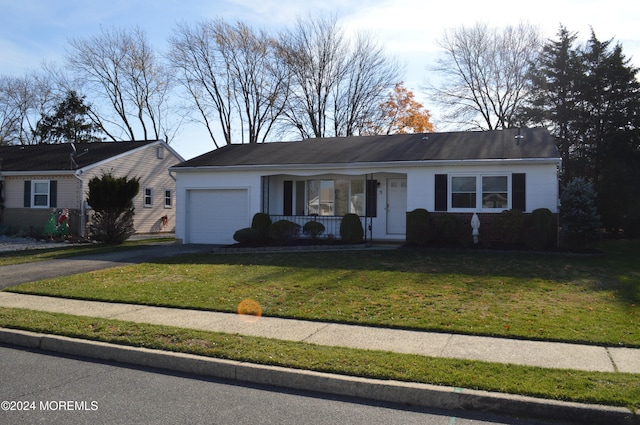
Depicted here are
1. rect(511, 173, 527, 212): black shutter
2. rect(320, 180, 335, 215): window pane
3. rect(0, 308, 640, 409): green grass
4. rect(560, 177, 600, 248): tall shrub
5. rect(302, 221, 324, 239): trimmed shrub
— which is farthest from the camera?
rect(320, 180, 335, 215): window pane

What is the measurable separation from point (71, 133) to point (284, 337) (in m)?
41.6

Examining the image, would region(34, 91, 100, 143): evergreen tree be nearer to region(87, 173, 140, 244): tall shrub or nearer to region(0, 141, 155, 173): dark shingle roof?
region(0, 141, 155, 173): dark shingle roof

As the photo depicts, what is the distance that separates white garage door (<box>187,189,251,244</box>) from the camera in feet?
64.5

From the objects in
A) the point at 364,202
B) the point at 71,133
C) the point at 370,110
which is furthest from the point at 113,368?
the point at 71,133

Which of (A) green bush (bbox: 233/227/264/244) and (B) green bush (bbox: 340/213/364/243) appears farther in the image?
(A) green bush (bbox: 233/227/264/244)

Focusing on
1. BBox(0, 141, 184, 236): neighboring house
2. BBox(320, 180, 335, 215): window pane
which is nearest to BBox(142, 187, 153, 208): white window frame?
BBox(0, 141, 184, 236): neighboring house

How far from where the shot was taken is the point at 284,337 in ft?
22.5

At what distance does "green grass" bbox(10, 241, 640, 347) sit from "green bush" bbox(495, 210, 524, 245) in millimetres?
1140

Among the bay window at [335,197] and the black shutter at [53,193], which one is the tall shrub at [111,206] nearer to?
the black shutter at [53,193]

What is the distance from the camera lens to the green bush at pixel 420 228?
52.0 feet

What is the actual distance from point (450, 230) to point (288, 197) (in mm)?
6756

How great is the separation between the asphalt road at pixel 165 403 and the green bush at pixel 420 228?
1115 centimetres

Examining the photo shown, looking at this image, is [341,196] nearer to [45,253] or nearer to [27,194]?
[45,253]

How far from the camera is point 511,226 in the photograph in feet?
50.2
